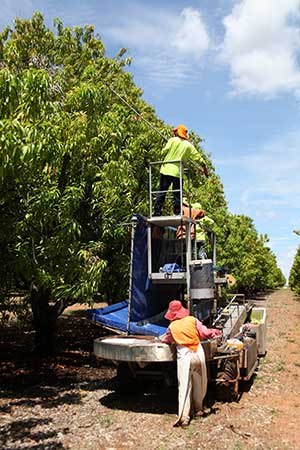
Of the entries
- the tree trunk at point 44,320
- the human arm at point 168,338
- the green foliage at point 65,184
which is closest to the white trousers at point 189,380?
the human arm at point 168,338

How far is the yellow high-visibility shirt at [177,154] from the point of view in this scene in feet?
29.6

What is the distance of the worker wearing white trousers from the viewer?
23.7ft

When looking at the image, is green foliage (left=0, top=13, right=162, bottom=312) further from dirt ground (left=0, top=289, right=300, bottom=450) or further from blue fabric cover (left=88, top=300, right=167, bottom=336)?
dirt ground (left=0, top=289, right=300, bottom=450)

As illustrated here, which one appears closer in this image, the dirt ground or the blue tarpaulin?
the dirt ground

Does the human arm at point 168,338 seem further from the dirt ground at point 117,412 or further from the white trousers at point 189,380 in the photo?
the dirt ground at point 117,412

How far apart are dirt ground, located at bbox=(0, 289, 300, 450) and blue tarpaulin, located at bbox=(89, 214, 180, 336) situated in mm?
1324

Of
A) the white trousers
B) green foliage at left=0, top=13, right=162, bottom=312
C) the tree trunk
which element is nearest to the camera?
green foliage at left=0, top=13, right=162, bottom=312

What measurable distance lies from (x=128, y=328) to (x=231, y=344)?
187 cm

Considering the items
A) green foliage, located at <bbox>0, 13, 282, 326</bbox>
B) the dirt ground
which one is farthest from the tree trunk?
green foliage, located at <bbox>0, 13, 282, 326</bbox>

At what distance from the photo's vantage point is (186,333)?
7.31 metres

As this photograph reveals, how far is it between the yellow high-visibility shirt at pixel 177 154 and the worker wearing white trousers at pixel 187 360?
2694mm

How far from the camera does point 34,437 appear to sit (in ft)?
21.2

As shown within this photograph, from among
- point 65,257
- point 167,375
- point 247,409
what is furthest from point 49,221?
point 247,409

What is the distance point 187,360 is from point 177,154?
12.8 feet
